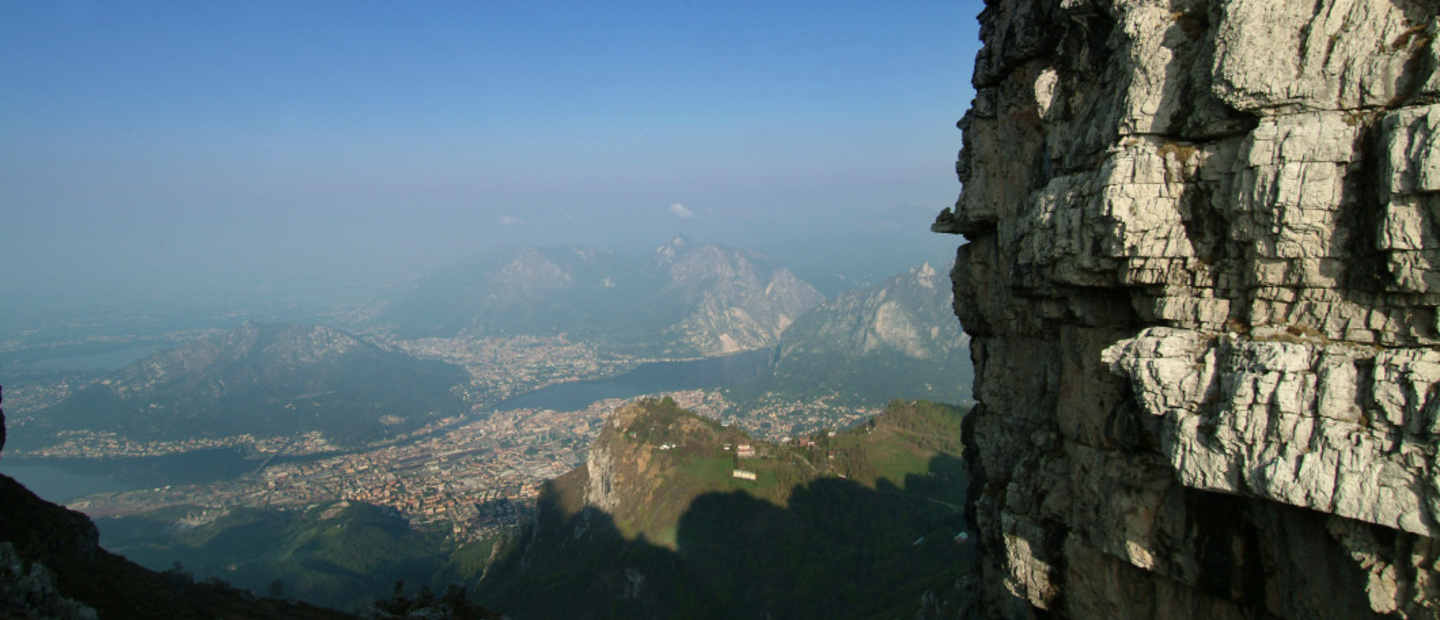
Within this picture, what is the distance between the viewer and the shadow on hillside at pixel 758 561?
55.6 meters

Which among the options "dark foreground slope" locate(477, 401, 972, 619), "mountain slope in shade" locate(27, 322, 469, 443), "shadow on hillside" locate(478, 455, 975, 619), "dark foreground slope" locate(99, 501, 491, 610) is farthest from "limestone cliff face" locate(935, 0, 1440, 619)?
"mountain slope in shade" locate(27, 322, 469, 443)

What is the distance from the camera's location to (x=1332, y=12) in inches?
393

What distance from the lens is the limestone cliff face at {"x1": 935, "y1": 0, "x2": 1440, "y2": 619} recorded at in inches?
354

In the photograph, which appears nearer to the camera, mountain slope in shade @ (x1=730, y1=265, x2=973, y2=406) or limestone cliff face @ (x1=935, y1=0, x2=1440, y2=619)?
limestone cliff face @ (x1=935, y1=0, x2=1440, y2=619)

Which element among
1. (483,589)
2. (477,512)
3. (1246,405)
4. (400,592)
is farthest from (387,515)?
(1246,405)

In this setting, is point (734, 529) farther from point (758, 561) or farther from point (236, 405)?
point (236, 405)

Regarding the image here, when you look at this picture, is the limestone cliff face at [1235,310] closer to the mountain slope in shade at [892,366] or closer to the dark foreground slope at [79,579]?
the dark foreground slope at [79,579]

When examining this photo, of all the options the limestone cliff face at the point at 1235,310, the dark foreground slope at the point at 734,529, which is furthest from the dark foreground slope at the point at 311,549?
the limestone cliff face at the point at 1235,310

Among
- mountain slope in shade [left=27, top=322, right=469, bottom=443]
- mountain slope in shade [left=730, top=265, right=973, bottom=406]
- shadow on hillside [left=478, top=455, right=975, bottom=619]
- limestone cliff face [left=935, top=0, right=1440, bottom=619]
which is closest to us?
limestone cliff face [left=935, top=0, right=1440, bottom=619]

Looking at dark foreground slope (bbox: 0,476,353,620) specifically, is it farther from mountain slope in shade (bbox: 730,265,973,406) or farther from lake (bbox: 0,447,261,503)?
mountain slope in shade (bbox: 730,265,973,406)

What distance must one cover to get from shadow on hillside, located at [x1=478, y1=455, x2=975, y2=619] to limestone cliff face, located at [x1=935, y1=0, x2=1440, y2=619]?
36641 millimetres

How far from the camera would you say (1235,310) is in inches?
433

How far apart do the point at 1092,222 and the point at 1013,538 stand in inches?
301

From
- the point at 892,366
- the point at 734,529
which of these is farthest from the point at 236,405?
the point at 892,366
